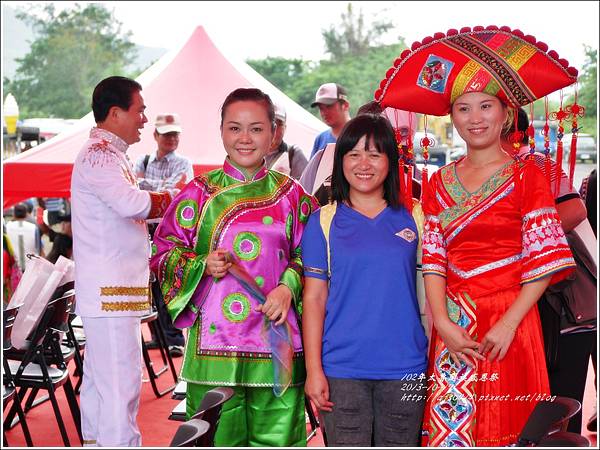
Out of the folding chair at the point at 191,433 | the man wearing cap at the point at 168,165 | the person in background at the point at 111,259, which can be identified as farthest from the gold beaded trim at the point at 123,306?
the man wearing cap at the point at 168,165

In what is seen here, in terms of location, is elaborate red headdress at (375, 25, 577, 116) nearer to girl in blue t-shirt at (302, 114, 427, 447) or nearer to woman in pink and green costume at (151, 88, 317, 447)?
girl in blue t-shirt at (302, 114, 427, 447)

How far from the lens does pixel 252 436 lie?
2.30 metres

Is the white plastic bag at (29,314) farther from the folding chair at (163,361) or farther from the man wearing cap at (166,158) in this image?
the man wearing cap at (166,158)

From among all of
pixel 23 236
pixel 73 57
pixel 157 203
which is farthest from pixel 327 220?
pixel 73 57

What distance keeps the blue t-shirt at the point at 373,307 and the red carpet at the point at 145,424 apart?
1.61 meters

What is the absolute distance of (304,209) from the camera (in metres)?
2.36

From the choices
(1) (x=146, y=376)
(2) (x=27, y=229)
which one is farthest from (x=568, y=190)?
(2) (x=27, y=229)

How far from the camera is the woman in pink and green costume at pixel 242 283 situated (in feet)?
7.43

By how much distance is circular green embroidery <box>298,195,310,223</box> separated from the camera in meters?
2.34

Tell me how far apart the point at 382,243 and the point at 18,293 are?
1.95m

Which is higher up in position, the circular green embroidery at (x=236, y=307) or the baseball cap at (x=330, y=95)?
the baseball cap at (x=330, y=95)

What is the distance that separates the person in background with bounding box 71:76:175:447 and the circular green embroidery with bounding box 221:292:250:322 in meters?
0.92

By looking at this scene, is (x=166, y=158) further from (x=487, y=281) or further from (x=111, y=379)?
(x=487, y=281)

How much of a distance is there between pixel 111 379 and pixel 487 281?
170 centimetres
